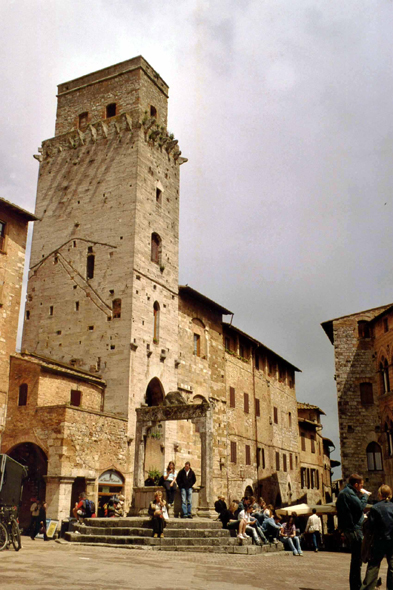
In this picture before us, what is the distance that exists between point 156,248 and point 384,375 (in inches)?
542

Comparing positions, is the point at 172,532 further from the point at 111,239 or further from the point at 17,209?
the point at 111,239

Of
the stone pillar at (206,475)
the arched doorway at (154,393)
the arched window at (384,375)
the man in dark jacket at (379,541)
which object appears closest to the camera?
the man in dark jacket at (379,541)

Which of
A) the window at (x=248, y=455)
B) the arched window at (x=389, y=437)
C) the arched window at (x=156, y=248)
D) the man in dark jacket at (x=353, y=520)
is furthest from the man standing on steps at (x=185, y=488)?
the window at (x=248, y=455)

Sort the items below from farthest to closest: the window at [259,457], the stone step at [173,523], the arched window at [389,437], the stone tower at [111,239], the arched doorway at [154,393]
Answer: the window at [259,457] < the arched window at [389,437] < the arched doorway at [154,393] < the stone tower at [111,239] < the stone step at [173,523]

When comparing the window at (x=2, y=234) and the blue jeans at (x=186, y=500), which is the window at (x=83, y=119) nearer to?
the window at (x=2, y=234)

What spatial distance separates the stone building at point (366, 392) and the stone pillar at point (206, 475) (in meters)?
13.8

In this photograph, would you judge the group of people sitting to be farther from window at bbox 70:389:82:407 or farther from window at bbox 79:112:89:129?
window at bbox 79:112:89:129

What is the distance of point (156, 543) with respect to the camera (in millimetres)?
14484

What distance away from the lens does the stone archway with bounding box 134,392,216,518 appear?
18000 millimetres

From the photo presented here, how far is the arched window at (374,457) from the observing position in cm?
2993

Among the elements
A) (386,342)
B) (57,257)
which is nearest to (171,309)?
(57,257)

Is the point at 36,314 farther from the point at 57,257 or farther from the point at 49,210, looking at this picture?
the point at 49,210

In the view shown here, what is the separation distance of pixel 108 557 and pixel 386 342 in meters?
22.2

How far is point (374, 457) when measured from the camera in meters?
30.2
